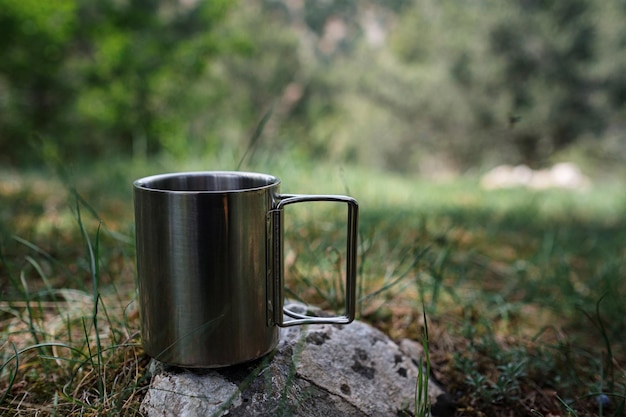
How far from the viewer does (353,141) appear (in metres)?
18.4

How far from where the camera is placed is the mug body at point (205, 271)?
3.48 ft

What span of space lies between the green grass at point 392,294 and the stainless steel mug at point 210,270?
0.51 ft

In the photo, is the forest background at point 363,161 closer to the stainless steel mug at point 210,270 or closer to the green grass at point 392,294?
the green grass at point 392,294

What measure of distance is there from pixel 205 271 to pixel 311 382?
1.29 feet

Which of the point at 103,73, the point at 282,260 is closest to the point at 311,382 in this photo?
the point at 282,260

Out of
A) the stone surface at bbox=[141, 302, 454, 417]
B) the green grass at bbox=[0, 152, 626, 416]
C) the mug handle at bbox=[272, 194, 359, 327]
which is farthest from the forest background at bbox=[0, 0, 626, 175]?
the stone surface at bbox=[141, 302, 454, 417]

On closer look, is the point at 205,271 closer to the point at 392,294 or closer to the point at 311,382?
the point at 311,382

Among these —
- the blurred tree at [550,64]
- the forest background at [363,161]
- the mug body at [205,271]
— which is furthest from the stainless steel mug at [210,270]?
the blurred tree at [550,64]

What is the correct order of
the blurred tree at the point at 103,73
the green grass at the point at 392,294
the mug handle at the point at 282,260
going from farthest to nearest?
1. the blurred tree at the point at 103,73
2. the green grass at the point at 392,294
3. the mug handle at the point at 282,260

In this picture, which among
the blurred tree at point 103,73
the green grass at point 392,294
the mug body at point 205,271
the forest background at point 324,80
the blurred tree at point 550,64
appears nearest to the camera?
the mug body at point 205,271

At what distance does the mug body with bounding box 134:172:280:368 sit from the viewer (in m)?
1.06

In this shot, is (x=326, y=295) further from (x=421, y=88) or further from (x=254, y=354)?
(x=421, y=88)

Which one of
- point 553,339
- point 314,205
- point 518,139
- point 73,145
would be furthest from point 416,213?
point 518,139

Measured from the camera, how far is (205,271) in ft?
3.52
